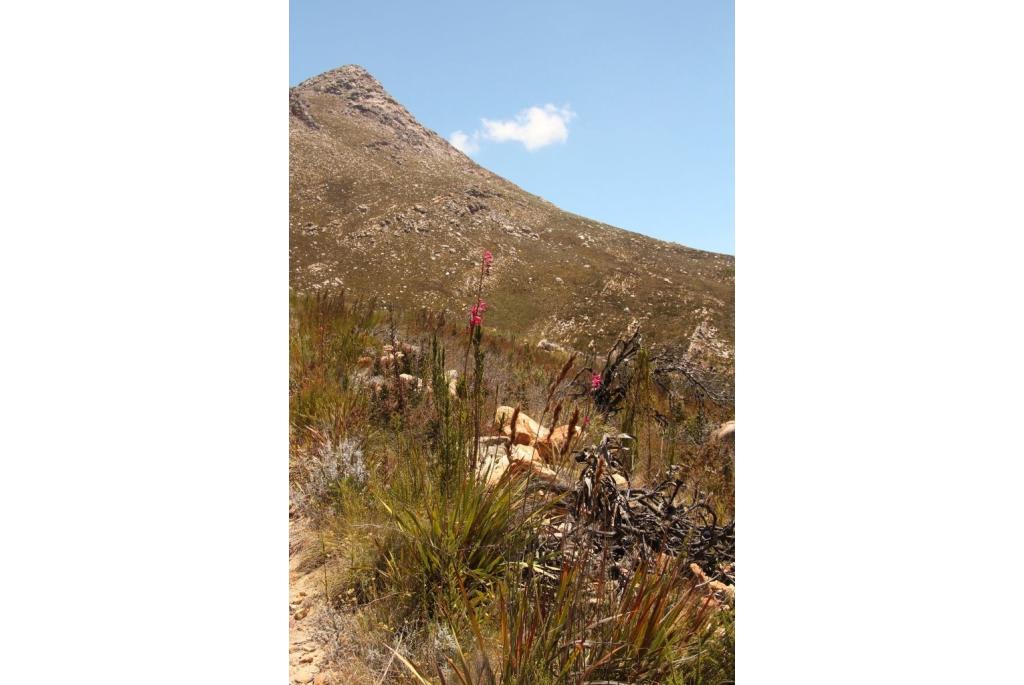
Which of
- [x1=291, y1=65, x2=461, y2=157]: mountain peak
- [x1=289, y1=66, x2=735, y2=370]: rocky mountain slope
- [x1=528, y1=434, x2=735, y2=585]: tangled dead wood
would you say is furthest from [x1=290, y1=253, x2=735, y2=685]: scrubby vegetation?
[x1=291, y1=65, x2=461, y2=157]: mountain peak

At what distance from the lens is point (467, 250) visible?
106 ft

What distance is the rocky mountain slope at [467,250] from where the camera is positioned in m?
21.7

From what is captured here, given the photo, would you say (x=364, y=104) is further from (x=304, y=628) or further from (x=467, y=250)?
(x=304, y=628)

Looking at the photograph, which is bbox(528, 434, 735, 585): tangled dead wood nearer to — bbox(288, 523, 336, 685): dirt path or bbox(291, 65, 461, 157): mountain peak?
bbox(288, 523, 336, 685): dirt path

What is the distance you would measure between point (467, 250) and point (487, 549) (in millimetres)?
31326

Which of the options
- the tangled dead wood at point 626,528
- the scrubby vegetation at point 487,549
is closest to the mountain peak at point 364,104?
the scrubby vegetation at point 487,549

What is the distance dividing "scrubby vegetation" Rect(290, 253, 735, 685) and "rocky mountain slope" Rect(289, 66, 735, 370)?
7.20 metres

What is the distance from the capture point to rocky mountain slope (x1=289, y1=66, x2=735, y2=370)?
21719mm

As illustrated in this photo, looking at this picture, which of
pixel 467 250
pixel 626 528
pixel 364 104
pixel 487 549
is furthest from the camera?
pixel 364 104

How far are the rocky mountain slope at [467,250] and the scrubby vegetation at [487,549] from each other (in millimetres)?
7204

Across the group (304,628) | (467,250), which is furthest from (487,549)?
(467,250)
